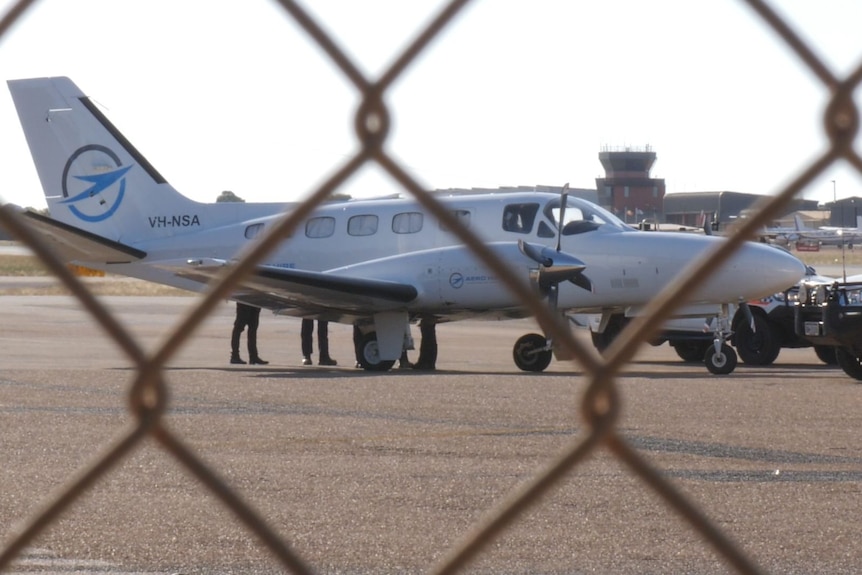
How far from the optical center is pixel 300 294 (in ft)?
55.0

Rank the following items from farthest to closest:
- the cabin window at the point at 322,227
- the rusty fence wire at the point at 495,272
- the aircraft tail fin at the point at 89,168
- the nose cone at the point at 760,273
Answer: the aircraft tail fin at the point at 89,168 → the cabin window at the point at 322,227 → the nose cone at the point at 760,273 → the rusty fence wire at the point at 495,272

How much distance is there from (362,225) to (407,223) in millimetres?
821

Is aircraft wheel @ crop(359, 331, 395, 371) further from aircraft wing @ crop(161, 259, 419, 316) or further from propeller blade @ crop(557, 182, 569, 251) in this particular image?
propeller blade @ crop(557, 182, 569, 251)

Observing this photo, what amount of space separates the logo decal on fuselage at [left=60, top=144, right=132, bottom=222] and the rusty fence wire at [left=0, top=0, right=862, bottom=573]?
66.4 feet

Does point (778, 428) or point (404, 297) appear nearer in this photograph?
point (778, 428)

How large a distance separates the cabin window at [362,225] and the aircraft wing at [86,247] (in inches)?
161

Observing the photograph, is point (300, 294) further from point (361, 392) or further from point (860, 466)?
point (860, 466)

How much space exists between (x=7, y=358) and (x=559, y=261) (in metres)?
9.04

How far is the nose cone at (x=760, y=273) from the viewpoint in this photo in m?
15.7

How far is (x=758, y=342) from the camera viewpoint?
18953 millimetres

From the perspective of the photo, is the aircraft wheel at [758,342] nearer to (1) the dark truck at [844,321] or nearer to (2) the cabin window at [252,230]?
(1) the dark truck at [844,321]

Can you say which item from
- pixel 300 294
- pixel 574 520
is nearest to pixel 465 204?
pixel 300 294

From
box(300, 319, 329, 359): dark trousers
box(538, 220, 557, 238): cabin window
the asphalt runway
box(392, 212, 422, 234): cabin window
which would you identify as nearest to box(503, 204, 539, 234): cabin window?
box(538, 220, 557, 238): cabin window

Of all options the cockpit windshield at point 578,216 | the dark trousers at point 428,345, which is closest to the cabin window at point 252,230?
the dark trousers at point 428,345
